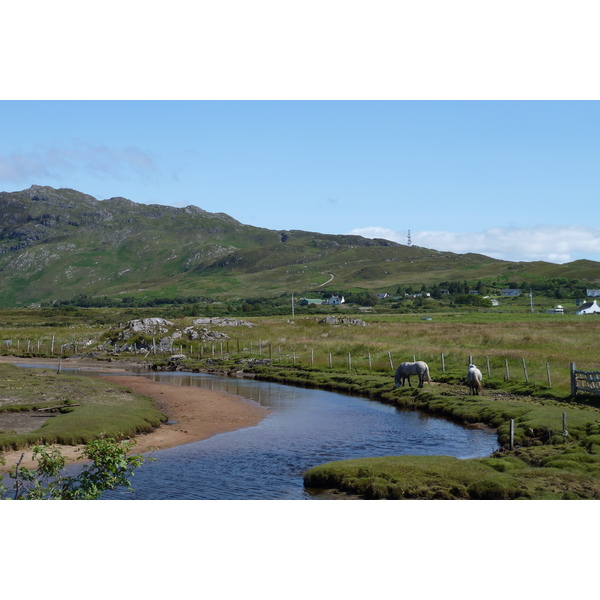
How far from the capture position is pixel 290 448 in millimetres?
34781

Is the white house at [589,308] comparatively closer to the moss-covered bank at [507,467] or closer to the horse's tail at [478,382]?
the horse's tail at [478,382]

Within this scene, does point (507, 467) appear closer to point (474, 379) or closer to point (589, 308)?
point (474, 379)

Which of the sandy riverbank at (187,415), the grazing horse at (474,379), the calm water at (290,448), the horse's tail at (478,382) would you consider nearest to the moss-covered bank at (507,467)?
the calm water at (290,448)

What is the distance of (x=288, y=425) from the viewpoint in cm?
4241

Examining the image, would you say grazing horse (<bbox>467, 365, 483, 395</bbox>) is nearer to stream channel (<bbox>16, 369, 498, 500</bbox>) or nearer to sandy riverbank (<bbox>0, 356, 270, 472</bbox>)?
stream channel (<bbox>16, 369, 498, 500</bbox>)

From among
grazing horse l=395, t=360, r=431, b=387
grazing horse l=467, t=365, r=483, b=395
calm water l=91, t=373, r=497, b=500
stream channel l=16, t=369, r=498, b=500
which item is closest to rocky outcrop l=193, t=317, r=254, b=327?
grazing horse l=395, t=360, r=431, b=387

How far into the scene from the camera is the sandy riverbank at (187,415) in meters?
35.9

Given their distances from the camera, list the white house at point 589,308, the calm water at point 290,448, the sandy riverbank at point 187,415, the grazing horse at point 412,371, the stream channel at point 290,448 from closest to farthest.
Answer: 1. the stream channel at point 290,448
2. the calm water at point 290,448
3. the sandy riverbank at point 187,415
4. the grazing horse at point 412,371
5. the white house at point 589,308

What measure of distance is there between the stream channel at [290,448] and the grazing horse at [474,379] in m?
5.21

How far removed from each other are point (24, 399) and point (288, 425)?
71.2ft

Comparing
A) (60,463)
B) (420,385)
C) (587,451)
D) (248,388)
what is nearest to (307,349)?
(248,388)

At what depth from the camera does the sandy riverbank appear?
35.9m

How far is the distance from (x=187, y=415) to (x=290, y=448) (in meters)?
15.0

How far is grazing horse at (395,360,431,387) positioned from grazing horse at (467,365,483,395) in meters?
5.58
